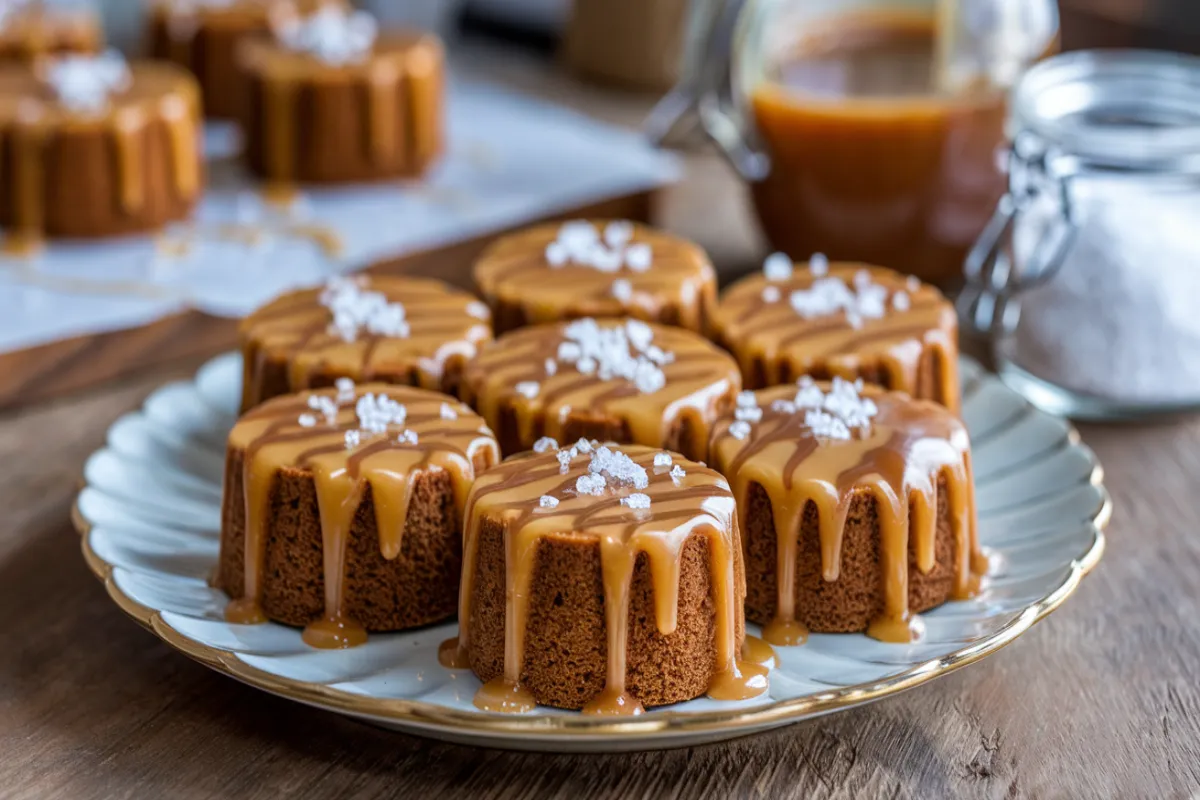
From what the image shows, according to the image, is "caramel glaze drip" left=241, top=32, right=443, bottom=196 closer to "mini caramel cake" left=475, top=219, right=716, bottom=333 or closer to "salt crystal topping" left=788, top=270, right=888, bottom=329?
"mini caramel cake" left=475, top=219, right=716, bottom=333

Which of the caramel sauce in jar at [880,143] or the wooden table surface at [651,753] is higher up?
the caramel sauce in jar at [880,143]

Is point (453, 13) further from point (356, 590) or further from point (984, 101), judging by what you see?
point (356, 590)

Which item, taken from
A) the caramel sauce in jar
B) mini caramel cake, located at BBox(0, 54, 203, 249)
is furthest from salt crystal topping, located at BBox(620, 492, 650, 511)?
mini caramel cake, located at BBox(0, 54, 203, 249)

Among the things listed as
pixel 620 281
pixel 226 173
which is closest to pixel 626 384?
pixel 620 281

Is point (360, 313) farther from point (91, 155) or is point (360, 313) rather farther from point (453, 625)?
point (91, 155)

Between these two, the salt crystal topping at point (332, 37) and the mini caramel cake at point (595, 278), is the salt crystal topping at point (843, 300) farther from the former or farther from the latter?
the salt crystal topping at point (332, 37)

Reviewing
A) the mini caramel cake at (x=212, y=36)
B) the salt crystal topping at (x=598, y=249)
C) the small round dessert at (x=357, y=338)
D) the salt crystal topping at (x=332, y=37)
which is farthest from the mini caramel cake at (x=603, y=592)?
the mini caramel cake at (x=212, y=36)

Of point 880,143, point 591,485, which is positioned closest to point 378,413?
point 591,485
